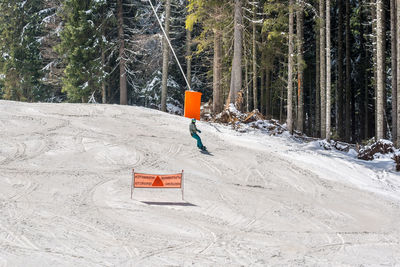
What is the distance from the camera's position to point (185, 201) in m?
10.6

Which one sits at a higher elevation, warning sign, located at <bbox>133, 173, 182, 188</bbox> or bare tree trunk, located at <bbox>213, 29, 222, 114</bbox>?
bare tree trunk, located at <bbox>213, 29, 222, 114</bbox>

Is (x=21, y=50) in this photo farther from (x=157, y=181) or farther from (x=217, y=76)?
(x=157, y=181)

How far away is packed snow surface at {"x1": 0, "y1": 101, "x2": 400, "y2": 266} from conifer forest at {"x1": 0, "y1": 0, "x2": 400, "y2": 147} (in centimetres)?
742

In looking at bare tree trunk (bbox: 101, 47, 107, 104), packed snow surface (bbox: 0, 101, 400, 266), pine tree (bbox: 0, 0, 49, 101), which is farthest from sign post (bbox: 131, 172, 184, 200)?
pine tree (bbox: 0, 0, 49, 101)

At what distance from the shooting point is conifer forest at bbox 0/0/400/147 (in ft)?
80.6

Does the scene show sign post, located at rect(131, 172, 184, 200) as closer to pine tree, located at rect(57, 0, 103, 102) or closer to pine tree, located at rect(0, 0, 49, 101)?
pine tree, located at rect(57, 0, 103, 102)

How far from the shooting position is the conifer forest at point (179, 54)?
24578mm

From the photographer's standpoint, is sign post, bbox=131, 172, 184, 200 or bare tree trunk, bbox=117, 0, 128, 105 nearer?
sign post, bbox=131, 172, 184, 200

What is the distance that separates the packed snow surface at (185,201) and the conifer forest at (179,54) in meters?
7.42

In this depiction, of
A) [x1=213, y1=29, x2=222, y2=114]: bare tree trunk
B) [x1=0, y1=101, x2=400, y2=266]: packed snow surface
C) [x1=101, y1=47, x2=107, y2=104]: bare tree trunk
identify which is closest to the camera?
[x1=0, y1=101, x2=400, y2=266]: packed snow surface

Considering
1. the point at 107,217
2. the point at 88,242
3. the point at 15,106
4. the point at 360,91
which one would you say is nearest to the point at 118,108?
the point at 15,106

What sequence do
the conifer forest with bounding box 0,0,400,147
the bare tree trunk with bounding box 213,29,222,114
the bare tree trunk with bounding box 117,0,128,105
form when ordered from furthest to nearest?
the bare tree trunk with bounding box 117,0,128,105, the conifer forest with bounding box 0,0,400,147, the bare tree trunk with bounding box 213,29,222,114

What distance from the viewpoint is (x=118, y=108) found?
22203 mm

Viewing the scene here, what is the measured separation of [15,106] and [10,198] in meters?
12.3
